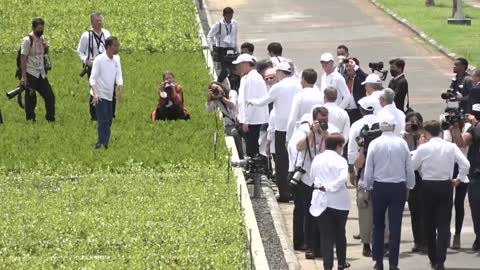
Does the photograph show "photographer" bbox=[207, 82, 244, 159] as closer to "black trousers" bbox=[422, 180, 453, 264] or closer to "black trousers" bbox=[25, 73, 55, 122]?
"black trousers" bbox=[25, 73, 55, 122]

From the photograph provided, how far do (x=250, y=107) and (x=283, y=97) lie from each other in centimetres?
147

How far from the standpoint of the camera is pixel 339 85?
20109 millimetres

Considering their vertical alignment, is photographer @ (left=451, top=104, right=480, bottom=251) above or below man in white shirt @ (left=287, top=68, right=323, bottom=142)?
below

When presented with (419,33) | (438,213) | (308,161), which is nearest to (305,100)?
(308,161)

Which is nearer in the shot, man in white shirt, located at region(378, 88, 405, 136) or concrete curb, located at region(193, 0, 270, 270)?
concrete curb, located at region(193, 0, 270, 270)

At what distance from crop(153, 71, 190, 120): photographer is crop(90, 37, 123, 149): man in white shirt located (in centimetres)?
201

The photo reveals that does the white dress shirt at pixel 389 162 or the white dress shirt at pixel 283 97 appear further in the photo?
the white dress shirt at pixel 283 97

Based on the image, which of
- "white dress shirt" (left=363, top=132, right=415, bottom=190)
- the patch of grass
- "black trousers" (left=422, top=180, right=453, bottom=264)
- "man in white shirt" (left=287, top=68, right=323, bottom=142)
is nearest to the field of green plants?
"man in white shirt" (left=287, top=68, right=323, bottom=142)

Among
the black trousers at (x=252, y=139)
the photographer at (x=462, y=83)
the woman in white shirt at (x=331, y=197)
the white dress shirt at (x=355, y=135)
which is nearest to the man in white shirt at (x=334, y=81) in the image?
the black trousers at (x=252, y=139)

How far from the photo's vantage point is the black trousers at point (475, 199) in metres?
17.0

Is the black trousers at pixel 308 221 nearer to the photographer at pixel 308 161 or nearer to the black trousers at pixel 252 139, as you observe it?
the photographer at pixel 308 161

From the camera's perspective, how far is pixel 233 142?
22156 mm

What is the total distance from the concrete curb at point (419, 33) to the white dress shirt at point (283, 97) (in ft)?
43.2

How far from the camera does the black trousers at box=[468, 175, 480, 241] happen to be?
1695cm
